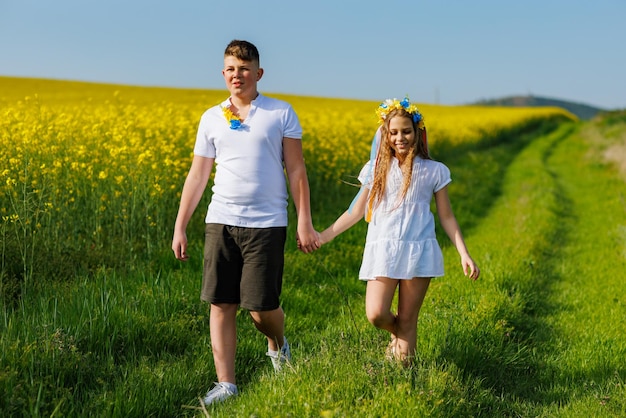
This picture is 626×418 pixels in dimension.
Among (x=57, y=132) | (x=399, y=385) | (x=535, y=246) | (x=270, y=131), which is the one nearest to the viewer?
(x=399, y=385)

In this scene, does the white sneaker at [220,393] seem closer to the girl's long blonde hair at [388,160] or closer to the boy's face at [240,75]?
the girl's long blonde hair at [388,160]

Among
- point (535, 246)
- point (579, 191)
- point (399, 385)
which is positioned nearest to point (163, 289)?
point (399, 385)

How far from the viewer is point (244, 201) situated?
406 centimetres

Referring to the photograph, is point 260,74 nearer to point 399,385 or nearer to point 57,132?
point 399,385

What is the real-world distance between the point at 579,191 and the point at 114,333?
12.7 meters

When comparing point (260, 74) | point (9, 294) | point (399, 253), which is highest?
point (260, 74)

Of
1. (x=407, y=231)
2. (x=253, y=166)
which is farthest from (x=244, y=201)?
(x=407, y=231)

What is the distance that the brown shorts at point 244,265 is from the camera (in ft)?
13.3

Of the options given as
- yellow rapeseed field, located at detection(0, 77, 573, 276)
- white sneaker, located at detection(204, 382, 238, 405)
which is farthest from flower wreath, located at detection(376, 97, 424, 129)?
yellow rapeseed field, located at detection(0, 77, 573, 276)

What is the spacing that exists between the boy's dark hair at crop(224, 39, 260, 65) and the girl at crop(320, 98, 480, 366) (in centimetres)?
77

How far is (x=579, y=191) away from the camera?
15430 millimetres

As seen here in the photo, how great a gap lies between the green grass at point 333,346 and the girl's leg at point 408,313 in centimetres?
12

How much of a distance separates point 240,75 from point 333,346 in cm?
161

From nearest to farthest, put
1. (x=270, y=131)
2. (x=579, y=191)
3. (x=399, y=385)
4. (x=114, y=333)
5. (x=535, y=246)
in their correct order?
(x=399, y=385) → (x=270, y=131) → (x=114, y=333) → (x=535, y=246) → (x=579, y=191)
